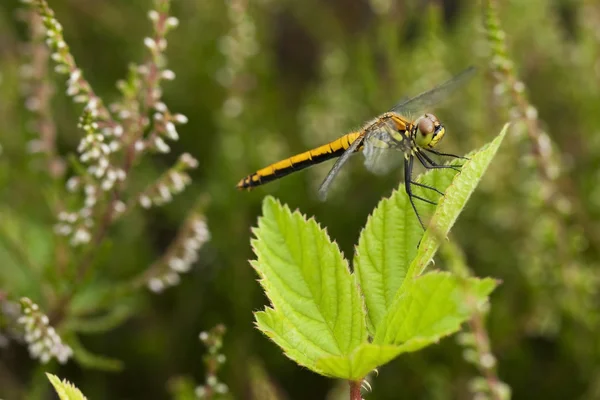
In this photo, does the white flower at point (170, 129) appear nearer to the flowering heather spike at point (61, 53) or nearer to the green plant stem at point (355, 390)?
the flowering heather spike at point (61, 53)

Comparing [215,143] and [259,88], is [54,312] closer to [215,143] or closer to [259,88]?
[215,143]

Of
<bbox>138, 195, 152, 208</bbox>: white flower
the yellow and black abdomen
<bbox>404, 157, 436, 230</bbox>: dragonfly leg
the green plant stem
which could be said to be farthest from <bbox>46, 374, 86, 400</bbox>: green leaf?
the yellow and black abdomen

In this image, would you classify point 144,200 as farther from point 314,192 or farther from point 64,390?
point 314,192

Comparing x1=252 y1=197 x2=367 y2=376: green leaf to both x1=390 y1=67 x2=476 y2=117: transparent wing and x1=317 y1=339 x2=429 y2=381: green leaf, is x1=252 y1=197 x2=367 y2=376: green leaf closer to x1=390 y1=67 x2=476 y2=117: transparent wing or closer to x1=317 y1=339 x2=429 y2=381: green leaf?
x1=317 y1=339 x2=429 y2=381: green leaf

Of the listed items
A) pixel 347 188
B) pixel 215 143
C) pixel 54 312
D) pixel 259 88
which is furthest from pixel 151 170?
pixel 54 312

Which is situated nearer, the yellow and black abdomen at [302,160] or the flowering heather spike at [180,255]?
the yellow and black abdomen at [302,160]

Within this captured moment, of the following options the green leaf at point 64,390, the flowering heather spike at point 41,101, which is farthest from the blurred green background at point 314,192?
the green leaf at point 64,390
